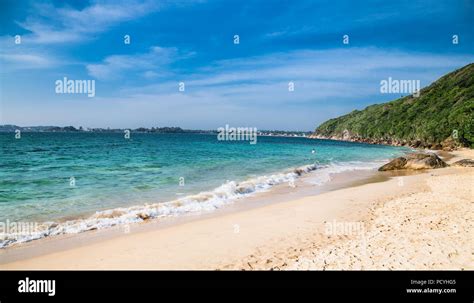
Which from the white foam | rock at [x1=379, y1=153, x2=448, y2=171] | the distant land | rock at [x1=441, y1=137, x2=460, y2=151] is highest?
the distant land

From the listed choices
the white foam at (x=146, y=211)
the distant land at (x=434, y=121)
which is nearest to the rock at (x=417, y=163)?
the white foam at (x=146, y=211)

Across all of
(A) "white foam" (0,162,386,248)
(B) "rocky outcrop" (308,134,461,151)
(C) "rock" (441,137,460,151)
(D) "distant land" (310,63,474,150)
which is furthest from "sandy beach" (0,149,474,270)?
(B) "rocky outcrop" (308,134,461,151)

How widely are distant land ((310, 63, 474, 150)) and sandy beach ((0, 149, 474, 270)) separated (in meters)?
49.2

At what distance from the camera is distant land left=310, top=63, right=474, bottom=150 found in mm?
57812

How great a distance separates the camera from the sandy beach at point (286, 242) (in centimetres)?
676

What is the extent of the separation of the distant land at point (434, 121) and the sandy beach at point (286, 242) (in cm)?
4920

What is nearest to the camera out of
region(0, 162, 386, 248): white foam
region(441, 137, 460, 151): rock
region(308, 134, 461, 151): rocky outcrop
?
region(0, 162, 386, 248): white foam

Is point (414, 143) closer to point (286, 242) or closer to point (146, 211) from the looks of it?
point (146, 211)

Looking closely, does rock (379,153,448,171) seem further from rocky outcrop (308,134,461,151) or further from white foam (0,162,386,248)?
rocky outcrop (308,134,461,151)

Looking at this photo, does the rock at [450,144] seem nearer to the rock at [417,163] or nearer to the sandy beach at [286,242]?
the rock at [417,163]

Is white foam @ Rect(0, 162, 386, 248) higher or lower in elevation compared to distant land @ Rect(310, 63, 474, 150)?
lower
